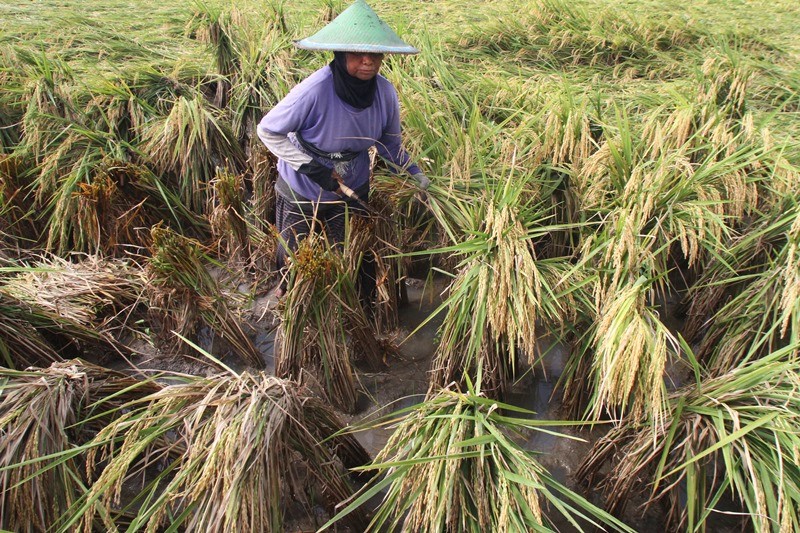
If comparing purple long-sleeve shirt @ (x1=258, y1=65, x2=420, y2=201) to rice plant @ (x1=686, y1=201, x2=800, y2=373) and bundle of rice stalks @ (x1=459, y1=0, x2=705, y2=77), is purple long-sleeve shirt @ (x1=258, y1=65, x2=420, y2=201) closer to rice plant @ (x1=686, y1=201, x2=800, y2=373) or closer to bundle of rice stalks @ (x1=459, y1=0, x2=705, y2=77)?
rice plant @ (x1=686, y1=201, x2=800, y2=373)

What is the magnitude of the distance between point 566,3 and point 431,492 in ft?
14.8

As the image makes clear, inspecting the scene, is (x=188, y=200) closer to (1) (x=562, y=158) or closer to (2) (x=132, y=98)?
(2) (x=132, y=98)

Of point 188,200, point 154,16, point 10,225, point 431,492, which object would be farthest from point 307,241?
point 154,16

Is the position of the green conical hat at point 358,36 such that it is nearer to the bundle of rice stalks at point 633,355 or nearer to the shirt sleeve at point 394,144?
the shirt sleeve at point 394,144

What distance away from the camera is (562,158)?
125 inches

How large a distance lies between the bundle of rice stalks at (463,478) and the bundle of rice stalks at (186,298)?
→ 1.28 metres

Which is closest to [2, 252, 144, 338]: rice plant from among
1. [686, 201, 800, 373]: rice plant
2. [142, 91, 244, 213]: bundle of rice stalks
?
[142, 91, 244, 213]: bundle of rice stalks

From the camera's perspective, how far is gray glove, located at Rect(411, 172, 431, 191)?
9.69ft

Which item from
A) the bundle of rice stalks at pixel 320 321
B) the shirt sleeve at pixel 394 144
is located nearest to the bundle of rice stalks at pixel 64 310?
the bundle of rice stalks at pixel 320 321

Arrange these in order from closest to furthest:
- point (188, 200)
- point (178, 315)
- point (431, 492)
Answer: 1. point (431, 492)
2. point (178, 315)
3. point (188, 200)

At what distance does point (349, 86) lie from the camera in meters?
2.73

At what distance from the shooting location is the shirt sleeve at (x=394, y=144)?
9.70ft

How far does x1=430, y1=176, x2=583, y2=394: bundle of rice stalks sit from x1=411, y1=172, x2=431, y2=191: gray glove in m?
0.27

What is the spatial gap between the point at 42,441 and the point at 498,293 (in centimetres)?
158
